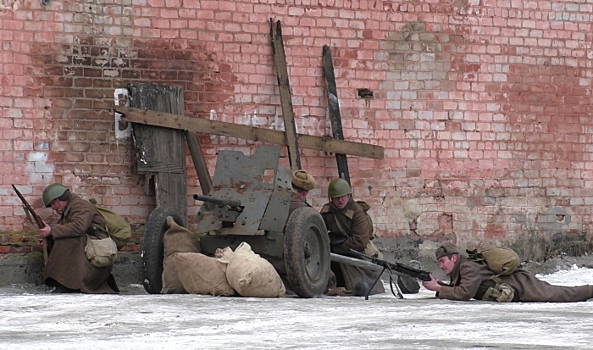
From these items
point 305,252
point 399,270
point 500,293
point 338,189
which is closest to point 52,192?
point 305,252

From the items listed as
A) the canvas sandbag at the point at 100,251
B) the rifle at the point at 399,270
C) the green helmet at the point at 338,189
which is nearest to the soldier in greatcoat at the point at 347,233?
the green helmet at the point at 338,189

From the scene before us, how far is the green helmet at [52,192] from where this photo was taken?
10391mm

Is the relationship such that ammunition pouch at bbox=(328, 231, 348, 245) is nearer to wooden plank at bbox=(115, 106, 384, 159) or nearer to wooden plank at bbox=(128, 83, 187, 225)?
wooden plank at bbox=(115, 106, 384, 159)

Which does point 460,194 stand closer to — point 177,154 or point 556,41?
point 556,41

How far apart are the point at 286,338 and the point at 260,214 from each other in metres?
3.06

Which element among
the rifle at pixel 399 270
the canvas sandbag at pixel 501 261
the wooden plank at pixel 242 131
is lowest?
the rifle at pixel 399 270

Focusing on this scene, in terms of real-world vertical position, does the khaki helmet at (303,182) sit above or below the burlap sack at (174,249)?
above

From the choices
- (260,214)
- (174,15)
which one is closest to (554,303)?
(260,214)

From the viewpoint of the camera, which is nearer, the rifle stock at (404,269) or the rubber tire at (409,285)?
the rifle stock at (404,269)

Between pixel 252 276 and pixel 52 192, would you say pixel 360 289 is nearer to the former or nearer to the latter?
pixel 252 276

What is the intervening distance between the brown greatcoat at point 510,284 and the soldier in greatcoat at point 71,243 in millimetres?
3192

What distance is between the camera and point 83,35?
11.1 metres

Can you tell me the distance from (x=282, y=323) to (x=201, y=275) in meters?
2.09

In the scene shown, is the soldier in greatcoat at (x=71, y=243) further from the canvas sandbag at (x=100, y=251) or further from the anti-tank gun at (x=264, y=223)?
the anti-tank gun at (x=264, y=223)
